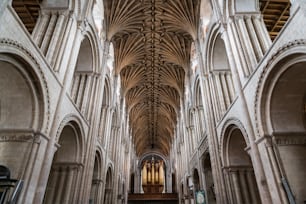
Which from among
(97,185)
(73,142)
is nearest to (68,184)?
(73,142)

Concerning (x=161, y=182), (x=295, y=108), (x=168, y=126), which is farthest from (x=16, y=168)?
(x=161, y=182)

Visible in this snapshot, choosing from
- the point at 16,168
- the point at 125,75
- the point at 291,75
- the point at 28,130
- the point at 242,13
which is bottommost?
the point at 16,168

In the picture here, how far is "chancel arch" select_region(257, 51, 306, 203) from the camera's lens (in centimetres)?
540

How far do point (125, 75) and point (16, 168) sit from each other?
16.9 meters

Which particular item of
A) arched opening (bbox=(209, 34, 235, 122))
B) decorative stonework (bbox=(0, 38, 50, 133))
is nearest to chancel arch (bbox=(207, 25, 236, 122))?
arched opening (bbox=(209, 34, 235, 122))

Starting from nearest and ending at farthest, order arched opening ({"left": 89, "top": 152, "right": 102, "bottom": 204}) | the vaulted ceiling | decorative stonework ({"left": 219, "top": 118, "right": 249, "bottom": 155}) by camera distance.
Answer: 1. decorative stonework ({"left": 219, "top": 118, "right": 249, "bottom": 155})
2. the vaulted ceiling
3. arched opening ({"left": 89, "top": 152, "right": 102, "bottom": 204})

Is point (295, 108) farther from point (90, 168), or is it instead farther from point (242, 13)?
point (90, 168)

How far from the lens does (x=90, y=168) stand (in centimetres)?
977

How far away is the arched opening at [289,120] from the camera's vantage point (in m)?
5.44

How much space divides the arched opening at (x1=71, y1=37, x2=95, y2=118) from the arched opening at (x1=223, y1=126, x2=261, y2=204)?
6.74 meters

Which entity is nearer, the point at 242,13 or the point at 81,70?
the point at 242,13

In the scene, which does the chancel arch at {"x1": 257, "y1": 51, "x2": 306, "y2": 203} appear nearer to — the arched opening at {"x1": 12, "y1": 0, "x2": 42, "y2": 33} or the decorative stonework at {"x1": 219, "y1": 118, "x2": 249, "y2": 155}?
the decorative stonework at {"x1": 219, "y1": 118, "x2": 249, "y2": 155}

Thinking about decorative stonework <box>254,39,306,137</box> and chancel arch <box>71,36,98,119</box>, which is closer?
decorative stonework <box>254,39,306,137</box>

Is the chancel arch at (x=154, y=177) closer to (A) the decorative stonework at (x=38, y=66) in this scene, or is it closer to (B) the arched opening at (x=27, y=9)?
(B) the arched opening at (x=27, y=9)
